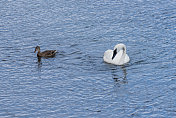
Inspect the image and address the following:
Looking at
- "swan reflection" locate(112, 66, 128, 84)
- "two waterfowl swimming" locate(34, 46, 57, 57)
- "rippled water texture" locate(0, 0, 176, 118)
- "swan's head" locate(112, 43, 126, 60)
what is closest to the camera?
"rippled water texture" locate(0, 0, 176, 118)

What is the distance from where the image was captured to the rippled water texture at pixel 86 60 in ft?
50.4

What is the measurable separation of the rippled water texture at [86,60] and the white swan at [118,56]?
1.01 ft

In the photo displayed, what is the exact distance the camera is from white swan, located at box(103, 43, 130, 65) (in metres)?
20.5

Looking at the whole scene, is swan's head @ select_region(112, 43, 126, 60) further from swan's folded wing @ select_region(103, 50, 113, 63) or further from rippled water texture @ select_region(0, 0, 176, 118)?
rippled water texture @ select_region(0, 0, 176, 118)

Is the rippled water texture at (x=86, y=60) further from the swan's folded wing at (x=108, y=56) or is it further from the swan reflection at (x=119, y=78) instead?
the swan's folded wing at (x=108, y=56)

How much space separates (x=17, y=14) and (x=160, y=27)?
881 centimetres

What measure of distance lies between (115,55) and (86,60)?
56.0 inches

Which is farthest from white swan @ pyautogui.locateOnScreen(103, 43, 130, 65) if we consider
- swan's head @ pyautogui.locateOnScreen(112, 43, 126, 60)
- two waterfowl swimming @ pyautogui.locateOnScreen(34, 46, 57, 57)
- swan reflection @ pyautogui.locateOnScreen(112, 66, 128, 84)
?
Result: two waterfowl swimming @ pyautogui.locateOnScreen(34, 46, 57, 57)

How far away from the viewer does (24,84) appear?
17.4m

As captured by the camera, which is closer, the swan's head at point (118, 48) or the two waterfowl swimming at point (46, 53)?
the swan's head at point (118, 48)

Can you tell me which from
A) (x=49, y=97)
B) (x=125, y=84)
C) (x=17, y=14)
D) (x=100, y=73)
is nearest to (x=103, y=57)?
(x=100, y=73)

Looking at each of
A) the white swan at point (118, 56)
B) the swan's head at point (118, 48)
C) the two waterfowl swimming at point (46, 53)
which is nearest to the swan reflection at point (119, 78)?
the white swan at point (118, 56)

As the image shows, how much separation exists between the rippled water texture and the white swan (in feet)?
1.01

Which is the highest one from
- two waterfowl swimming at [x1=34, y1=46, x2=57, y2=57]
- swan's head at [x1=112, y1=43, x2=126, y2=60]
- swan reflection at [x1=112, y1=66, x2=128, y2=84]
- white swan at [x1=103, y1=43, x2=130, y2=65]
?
two waterfowl swimming at [x1=34, y1=46, x2=57, y2=57]
